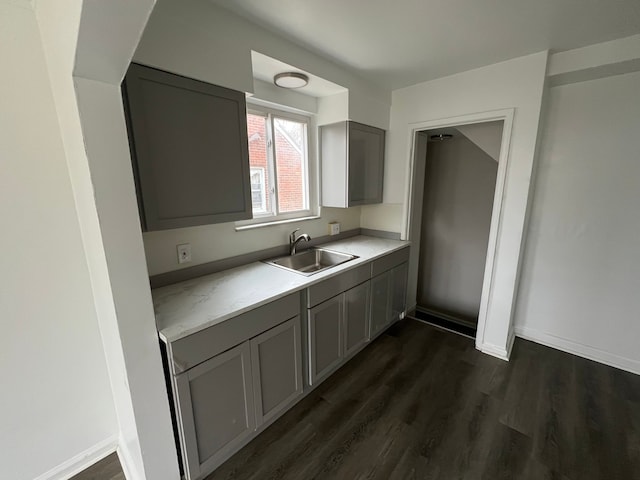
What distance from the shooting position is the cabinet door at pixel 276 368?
1.49 metres

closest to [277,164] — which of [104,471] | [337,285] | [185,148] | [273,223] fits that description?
[273,223]

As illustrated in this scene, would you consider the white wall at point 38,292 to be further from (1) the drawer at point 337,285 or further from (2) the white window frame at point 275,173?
(1) the drawer at point 337,285

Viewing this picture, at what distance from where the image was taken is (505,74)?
207 centimetres

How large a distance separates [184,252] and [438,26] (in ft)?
6.79

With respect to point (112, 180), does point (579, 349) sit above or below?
below

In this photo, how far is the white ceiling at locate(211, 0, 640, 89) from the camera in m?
1.41

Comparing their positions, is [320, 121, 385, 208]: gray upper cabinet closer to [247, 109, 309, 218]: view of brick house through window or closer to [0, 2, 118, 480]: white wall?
[247, 109, 309, 218]: view of brick house through window

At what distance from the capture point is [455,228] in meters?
3.50

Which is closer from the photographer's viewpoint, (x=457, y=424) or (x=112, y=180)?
(x=112, y=180)

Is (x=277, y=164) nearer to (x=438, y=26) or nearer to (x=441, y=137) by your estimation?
(x=438, y=26)

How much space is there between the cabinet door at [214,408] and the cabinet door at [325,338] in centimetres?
48

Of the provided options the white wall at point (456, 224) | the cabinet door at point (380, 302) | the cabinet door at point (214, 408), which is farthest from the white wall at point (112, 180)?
the white wall at point (456, 224)

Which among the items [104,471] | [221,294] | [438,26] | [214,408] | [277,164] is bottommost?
[104,471]

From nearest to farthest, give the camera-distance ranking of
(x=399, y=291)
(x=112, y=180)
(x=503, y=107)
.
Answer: (x=112, y=180)
(x=503, y=107)
(x=399, y=291)
